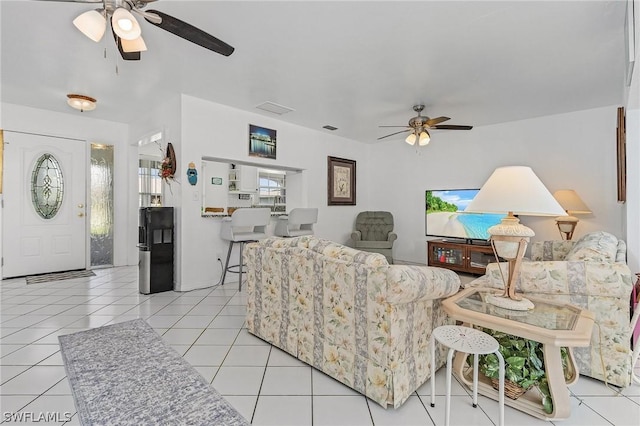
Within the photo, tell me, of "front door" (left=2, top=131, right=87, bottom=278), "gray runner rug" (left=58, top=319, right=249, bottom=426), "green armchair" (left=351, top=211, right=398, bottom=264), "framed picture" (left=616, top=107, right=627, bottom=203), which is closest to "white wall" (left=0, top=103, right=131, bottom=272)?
"front door" (left=2, top=131, right=87, bottom=278)

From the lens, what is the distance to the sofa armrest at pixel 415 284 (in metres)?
1.58

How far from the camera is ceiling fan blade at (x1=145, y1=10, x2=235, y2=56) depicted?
184 centimetres

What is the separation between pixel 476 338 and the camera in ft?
4.99

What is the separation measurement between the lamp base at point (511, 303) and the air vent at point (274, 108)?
11.5ft

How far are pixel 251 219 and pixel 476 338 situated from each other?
3.06 m

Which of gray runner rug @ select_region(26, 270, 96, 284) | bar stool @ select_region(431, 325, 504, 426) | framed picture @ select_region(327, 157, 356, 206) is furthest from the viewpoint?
framed picture @ select_region(327, 157, 356, 206)

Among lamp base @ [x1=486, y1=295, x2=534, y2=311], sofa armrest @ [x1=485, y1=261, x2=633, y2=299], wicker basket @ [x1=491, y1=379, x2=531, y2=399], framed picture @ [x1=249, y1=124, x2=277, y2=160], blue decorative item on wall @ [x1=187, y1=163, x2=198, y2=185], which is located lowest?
wicker basket @ [x1=491, y1=379, x2=531, y2=399]

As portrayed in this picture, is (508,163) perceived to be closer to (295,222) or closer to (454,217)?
(454,217)

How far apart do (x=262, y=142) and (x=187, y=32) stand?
2.76 meters

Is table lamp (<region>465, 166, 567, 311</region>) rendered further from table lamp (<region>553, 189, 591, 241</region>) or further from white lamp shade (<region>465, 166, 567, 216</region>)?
table lamp (<region>553, 189, 591, 241</region>)

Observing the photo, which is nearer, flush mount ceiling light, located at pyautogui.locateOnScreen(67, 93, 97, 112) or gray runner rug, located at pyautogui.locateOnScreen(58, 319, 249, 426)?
gray runner rug, located at pyautogui.locateOnScreen(58, 319, 249, 426)

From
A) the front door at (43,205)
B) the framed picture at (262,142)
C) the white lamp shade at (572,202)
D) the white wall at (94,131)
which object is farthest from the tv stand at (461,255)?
the front door at (43,205)

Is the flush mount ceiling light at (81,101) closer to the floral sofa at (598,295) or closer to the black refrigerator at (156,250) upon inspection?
the black refrigerator at (156,250)

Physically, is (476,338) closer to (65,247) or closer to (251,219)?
(251,219)
